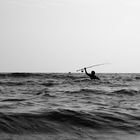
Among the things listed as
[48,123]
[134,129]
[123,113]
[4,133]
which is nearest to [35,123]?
[48,123]

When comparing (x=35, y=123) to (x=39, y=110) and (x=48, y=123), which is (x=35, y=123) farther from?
(x=39, y=110)

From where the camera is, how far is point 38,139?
5.00 metres

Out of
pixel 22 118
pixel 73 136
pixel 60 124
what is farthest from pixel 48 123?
pixel 73 136

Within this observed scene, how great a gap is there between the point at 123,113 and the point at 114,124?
1.31m

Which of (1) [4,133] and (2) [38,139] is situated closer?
(2) [38,139]

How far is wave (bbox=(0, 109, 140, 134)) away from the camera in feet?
19.2

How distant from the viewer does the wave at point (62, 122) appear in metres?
5.85

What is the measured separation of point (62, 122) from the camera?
654cm

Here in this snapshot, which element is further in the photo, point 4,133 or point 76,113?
point 76,113

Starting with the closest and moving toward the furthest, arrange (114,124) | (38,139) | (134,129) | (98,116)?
(38,139) → (134,129) → (114,124) → (98,116)

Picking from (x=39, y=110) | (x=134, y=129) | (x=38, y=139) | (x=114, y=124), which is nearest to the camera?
(x=38, y=139)

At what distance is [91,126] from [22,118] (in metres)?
1.67

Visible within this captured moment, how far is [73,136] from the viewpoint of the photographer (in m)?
5.34

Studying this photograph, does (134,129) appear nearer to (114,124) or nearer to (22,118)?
(114,124)
